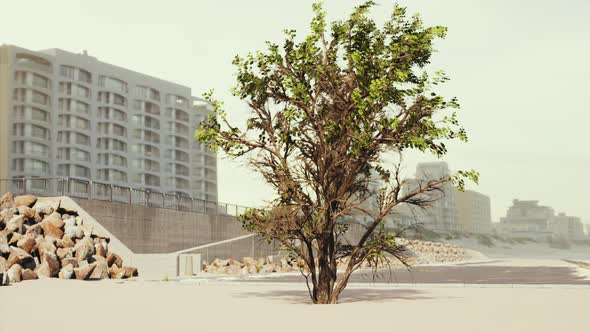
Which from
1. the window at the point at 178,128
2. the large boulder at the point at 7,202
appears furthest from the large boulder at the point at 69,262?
the window at the point at 178,128

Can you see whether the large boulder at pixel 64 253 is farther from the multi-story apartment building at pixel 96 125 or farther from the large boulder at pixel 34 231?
the multi-story apartment building at pixel 96 125

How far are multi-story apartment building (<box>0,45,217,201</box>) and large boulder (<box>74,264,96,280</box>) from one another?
6998cm

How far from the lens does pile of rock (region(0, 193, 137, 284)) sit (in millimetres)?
31875

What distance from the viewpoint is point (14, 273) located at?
29281mm

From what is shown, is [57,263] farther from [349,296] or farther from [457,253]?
[457,253]

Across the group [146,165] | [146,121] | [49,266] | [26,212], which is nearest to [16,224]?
[26,212]

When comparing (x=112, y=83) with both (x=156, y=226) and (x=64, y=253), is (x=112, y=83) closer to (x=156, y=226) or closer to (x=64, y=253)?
(x=156, y=226)

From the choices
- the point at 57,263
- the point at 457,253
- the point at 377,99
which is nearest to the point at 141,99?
the point at 457,253

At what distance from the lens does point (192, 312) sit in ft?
54.4

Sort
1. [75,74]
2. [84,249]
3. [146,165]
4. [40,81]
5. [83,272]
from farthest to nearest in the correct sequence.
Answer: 1. [146,165]
2. [75,74]
3. [40,81]
4. [84,249]
5. [83,272]

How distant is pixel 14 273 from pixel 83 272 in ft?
12.6

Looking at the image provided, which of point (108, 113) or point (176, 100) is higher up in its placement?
point (176, 100)

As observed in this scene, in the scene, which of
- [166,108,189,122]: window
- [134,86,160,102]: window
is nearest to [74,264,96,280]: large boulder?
[134,86,160,102]: window

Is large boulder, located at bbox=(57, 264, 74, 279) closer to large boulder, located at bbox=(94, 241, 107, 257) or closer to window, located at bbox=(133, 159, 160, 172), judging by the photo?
large boulder, located at bbox=(94, 241, 107, 257)
